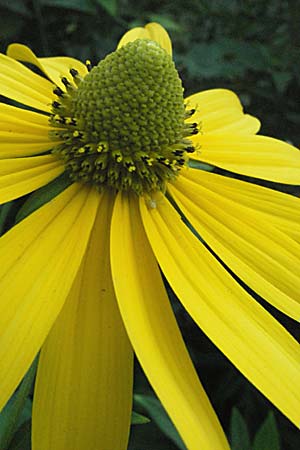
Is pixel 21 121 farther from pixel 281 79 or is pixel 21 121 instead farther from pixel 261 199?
pixel 281 79

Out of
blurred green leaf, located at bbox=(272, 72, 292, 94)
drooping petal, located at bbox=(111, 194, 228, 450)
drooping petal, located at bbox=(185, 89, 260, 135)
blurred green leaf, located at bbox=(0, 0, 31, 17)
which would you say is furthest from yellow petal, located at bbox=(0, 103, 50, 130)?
blurred green leaf, located at bbox=(272, 72, 292, 94)

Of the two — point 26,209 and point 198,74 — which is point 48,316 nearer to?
point 26,209

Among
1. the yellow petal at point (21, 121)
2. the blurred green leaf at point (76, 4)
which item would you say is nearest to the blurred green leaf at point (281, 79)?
the blurred green leaf at point (76, 4)

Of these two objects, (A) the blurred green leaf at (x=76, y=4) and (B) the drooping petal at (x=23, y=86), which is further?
(A) the blurred green leaf at (x=76, y=4)

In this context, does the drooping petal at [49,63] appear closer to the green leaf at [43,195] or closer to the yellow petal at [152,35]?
the yellow petal at [152,35]

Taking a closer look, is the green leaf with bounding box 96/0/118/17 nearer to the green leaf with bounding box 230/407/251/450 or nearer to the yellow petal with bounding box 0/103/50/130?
the yellow petal with bounding box 0/103/50/130

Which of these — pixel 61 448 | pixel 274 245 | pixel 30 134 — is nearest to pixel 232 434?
pixel 274 245

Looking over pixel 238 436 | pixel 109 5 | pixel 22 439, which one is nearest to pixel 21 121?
pixel 22 439
